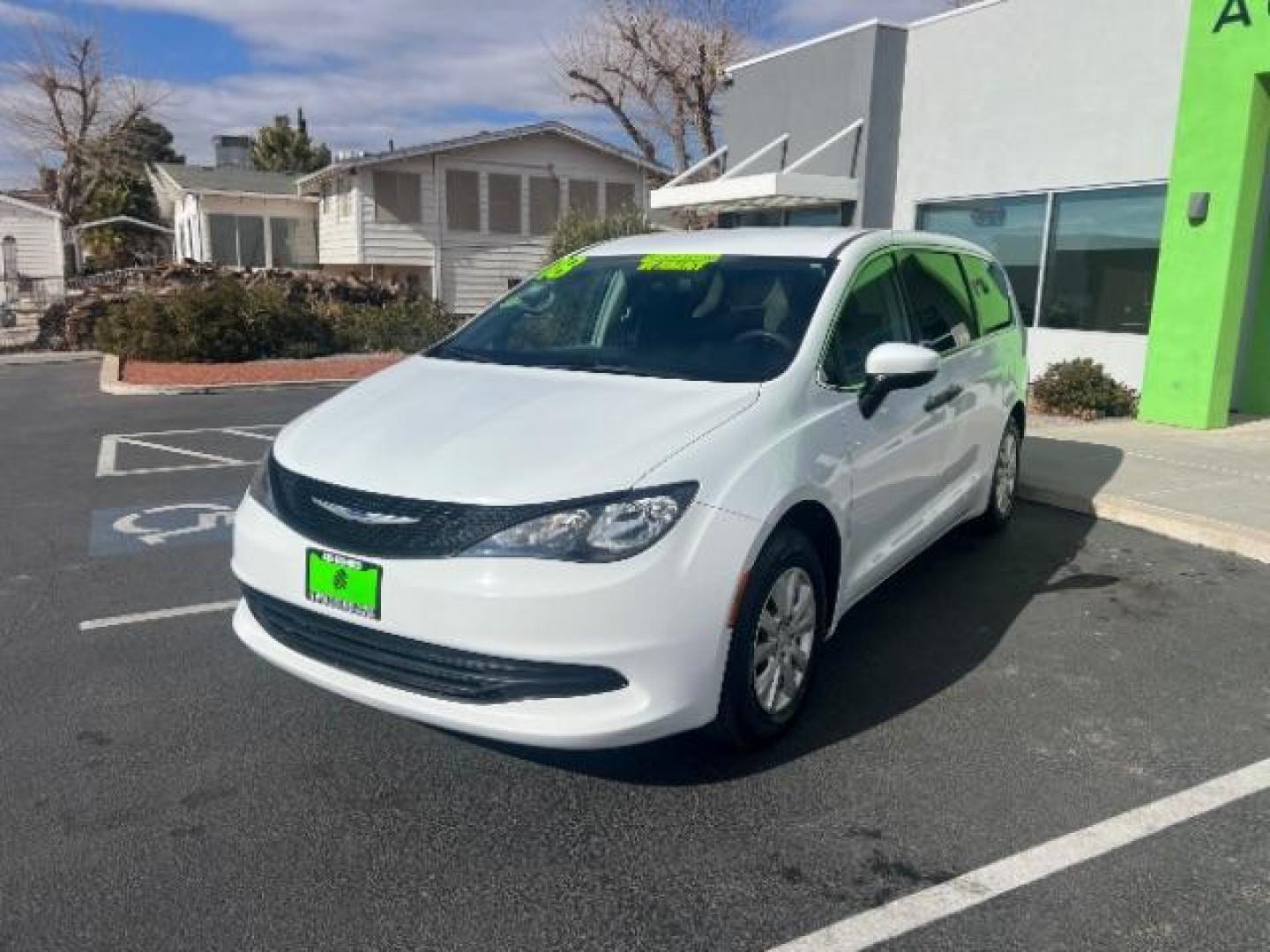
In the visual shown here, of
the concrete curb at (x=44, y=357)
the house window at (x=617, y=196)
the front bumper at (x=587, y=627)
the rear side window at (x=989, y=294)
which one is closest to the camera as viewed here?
the front bumper at (x=587, y=627)

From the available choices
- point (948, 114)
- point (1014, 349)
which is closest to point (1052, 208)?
point (948, 114)

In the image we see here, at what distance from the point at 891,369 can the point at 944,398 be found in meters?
1.13

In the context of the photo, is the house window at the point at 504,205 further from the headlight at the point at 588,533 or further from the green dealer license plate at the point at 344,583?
the headlight at the point at 588,533

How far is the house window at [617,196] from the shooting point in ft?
95.0

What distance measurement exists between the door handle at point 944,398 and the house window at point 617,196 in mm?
24990

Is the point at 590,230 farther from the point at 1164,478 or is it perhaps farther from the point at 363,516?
the point at 363,516

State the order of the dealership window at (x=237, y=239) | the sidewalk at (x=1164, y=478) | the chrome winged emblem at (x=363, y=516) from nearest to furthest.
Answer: the chrome winged emblem at (x=363, y=516) → the sidewalk at (x=1164, y=478) → the dealership window at (x=237, y=239)

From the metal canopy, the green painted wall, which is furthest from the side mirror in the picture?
the metal canopy

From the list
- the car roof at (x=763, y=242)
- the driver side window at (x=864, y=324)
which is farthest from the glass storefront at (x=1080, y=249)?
the driver side window at (x=864, y=324)

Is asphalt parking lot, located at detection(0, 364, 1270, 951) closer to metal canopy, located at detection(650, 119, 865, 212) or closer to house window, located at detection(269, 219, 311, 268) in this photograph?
metal canopy, located at detection(650, 119, 865, 212)

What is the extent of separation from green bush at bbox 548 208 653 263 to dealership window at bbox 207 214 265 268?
14.5 meters

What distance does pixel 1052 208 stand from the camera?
1168 centimetres

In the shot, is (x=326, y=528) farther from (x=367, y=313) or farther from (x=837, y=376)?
(x=367, y=313)

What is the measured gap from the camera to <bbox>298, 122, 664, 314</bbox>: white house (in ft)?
88.0
